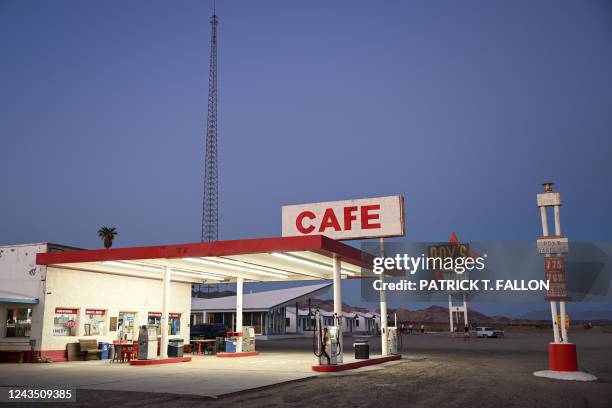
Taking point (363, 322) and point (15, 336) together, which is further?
point (363, 322)

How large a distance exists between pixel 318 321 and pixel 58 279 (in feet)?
41.7

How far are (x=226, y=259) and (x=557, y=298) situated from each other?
12421 millimetres

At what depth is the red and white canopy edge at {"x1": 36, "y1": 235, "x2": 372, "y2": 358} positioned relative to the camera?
18750 millimetres

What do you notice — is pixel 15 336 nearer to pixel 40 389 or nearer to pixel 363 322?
pixel 40 389

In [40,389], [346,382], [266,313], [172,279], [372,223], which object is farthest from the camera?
[266,313]

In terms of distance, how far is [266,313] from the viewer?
5591cm

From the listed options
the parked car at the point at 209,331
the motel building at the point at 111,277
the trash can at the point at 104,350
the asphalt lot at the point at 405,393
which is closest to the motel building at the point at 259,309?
the parked car at the point at 209,331

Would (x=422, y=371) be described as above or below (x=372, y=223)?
below

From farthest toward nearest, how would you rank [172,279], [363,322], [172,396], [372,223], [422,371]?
[363,322] < [172,279] < [372,223] < [422,371] < [172,396]

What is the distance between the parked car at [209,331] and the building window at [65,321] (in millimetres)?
13113

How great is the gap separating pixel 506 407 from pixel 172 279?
22669 millimetres

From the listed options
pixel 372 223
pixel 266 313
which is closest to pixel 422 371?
pixel 372 223

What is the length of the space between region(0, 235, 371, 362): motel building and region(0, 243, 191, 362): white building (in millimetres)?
43

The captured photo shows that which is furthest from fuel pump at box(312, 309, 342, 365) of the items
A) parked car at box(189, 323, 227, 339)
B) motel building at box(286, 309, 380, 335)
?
motel building at box(286, 309, 380, 335)
